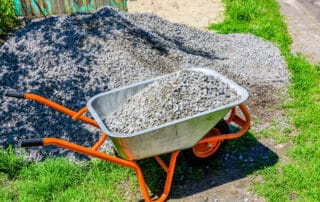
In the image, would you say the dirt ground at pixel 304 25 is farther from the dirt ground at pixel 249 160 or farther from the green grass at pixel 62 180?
the green grass at pixel 62 180

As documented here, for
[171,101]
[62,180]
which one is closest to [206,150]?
[171,101]

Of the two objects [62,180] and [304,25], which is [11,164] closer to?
[62,180]

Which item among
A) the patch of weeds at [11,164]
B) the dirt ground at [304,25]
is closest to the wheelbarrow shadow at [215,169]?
the patch of weeds at [11,164]

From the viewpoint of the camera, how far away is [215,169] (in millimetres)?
5109

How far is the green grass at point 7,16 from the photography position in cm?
847

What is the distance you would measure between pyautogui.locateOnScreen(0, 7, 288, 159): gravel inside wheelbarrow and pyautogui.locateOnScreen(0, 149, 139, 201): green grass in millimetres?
263

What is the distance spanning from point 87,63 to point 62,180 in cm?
192

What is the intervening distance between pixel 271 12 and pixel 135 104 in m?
6.02

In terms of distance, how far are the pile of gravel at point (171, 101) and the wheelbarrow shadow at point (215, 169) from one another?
729mm

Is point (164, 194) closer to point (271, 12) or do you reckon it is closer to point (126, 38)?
point (126, 38)

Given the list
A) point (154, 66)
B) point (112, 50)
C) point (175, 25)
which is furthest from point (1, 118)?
point (175, 25)

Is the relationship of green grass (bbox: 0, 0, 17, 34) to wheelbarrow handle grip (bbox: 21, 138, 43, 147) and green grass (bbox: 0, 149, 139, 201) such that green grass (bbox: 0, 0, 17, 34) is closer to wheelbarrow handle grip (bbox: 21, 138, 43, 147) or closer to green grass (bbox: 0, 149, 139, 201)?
green grass (bbox: 0, 149, 139, 201)

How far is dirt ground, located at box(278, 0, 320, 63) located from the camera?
804 cm

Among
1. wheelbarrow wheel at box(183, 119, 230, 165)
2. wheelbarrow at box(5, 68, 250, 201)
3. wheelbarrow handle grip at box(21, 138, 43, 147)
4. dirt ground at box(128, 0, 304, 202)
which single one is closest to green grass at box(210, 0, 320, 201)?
dirt ground at box(128, 0, 304, 202)
